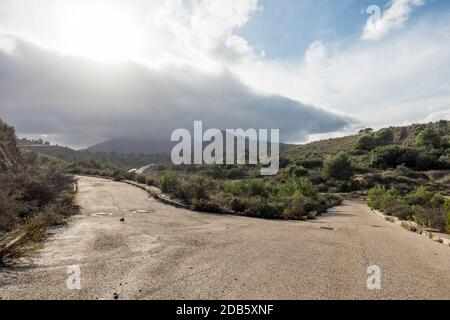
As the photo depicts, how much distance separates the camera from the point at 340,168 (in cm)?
5894

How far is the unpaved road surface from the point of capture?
5.26m

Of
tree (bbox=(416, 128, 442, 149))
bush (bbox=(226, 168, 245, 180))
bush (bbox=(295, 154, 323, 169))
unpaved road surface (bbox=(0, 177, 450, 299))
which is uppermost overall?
tree (bbox=(416, 128, 442, 149))

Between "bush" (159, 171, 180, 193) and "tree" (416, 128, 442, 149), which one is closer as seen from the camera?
"bush" (159, 171, 180, 193)

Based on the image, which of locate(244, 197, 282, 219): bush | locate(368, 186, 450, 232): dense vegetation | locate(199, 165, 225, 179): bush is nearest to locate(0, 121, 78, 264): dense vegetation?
locate(244, 197, 282, 219): bush

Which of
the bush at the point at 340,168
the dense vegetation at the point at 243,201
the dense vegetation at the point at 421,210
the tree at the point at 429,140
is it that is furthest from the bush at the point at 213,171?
the tree at the point at 429,140

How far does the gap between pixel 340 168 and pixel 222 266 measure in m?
55.5

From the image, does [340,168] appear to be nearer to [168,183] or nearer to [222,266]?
[168,183]

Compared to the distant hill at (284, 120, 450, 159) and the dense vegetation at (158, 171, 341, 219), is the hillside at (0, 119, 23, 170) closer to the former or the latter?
the dense vegetation at (158, 171, 341, 219)

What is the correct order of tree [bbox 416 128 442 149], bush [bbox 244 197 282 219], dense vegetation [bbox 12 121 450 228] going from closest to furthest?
bush [bbox 244 197 282 219], dense vegetation [bbox 12 121 450 228], tree [bbox 416 128 442 149]

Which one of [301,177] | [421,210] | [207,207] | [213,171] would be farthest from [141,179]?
[421,210]

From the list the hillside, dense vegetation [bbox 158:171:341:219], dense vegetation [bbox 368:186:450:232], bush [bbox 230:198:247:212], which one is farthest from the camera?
the hillside

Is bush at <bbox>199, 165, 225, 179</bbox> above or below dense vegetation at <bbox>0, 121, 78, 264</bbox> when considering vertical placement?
above

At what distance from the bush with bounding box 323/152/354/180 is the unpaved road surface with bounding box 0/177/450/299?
4941 centimetres

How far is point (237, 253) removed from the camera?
805 centimetres
